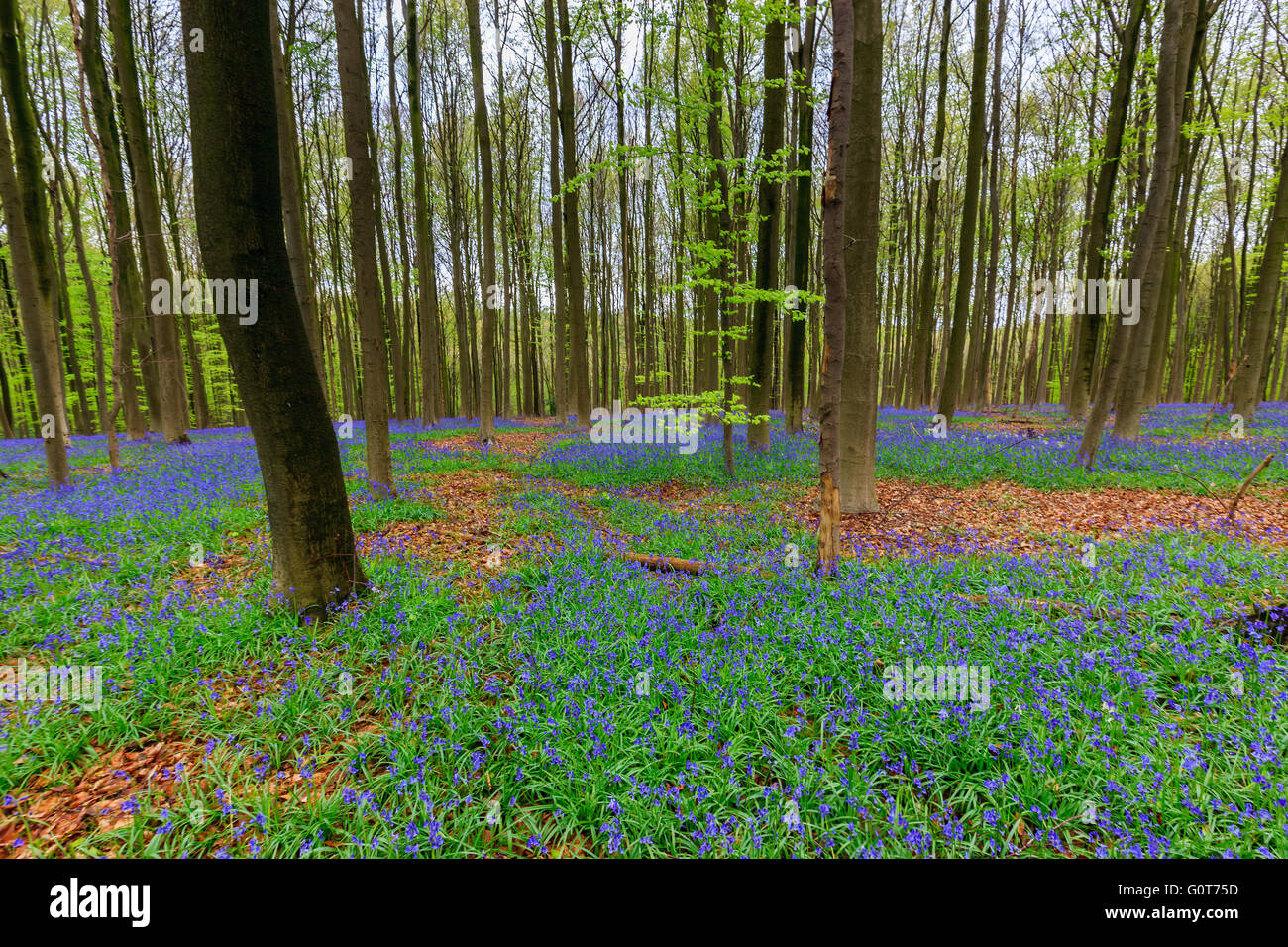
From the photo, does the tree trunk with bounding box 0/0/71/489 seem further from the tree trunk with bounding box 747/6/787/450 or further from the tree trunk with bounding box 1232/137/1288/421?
the tree trunk with bounding box 1232/137/1288/421

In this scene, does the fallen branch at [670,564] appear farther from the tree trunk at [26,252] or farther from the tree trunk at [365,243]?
the tree trunk at [26,252]

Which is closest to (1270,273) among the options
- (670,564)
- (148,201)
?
(670,564)

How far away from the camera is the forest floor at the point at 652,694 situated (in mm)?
2461

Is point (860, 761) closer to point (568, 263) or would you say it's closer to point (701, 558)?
point (701, 558)

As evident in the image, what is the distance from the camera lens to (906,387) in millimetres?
34719

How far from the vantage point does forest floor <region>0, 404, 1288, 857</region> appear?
2.46 metres

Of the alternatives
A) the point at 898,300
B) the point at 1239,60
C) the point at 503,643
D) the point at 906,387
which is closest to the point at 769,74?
the point at 503,643

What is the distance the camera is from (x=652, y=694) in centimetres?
347

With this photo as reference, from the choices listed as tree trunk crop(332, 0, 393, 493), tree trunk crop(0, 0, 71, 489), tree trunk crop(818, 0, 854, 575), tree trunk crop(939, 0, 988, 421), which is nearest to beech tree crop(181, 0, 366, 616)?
tree trunk crop(332, 0, 393, 493)

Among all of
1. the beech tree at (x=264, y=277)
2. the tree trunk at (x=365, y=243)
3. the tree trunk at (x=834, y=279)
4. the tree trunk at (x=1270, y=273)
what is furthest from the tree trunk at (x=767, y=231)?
the tree trunk at (x=1270, y=273)

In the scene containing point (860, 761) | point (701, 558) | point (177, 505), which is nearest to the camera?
point (860, 761)

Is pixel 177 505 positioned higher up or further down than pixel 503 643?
higher up
